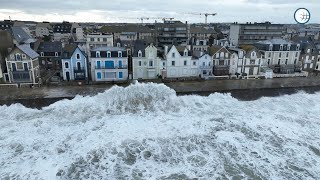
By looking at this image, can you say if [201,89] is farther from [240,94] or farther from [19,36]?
[19,36]

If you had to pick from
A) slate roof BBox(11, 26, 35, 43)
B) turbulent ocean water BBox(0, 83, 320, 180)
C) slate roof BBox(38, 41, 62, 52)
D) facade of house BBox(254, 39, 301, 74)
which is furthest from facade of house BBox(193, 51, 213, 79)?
slate roof BBox(11, 26, 35, 43)

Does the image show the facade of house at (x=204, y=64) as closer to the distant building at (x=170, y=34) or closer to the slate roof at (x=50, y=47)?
the slate roof at (x=50, y=47)

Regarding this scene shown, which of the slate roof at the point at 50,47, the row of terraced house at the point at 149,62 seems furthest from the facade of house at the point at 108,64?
the slate roof at the point at 50,47

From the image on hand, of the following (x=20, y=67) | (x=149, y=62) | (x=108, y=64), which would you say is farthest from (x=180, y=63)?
(x=20, y=67)

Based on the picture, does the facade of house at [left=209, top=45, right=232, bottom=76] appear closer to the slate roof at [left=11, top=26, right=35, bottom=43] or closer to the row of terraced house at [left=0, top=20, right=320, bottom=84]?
the row of terraced house at [left=0, top=20, right=320, bottom=84]

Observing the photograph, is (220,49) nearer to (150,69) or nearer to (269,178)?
(150,69)

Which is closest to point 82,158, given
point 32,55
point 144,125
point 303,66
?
point 144,125
